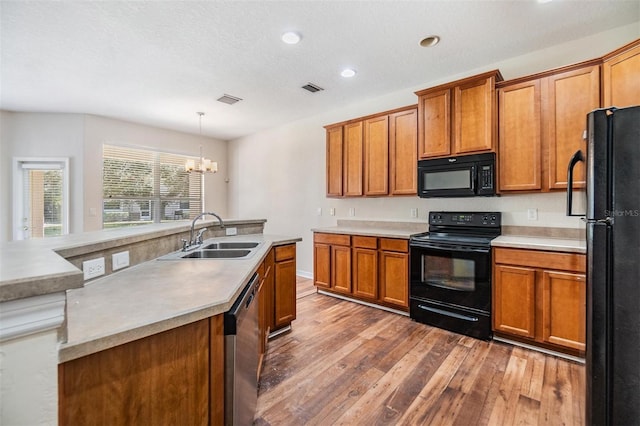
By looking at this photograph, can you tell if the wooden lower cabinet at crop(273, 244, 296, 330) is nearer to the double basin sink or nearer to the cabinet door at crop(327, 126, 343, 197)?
the double basin sink

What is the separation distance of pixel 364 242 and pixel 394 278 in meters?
0.55

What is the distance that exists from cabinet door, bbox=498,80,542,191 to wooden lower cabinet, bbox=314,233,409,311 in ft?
3.96

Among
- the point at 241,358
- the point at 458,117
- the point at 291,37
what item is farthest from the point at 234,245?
the point at 458,117

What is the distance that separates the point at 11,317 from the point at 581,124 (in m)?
3.52

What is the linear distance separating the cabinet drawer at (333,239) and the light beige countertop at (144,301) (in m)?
2.14

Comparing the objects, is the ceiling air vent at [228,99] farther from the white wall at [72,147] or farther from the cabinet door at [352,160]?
the white wall at [72,147]

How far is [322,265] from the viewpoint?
155 inches

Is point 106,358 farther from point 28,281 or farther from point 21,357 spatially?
point 28,281

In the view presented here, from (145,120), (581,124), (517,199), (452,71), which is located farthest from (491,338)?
(145,120)

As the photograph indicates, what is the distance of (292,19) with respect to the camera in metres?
2.35

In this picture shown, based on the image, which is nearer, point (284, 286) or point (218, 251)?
point (218, 251)

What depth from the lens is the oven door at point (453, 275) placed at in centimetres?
259

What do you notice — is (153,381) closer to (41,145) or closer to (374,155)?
(374,155)

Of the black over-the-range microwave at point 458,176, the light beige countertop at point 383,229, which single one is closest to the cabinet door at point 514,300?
the black over-the-range microwave at point 458,176
